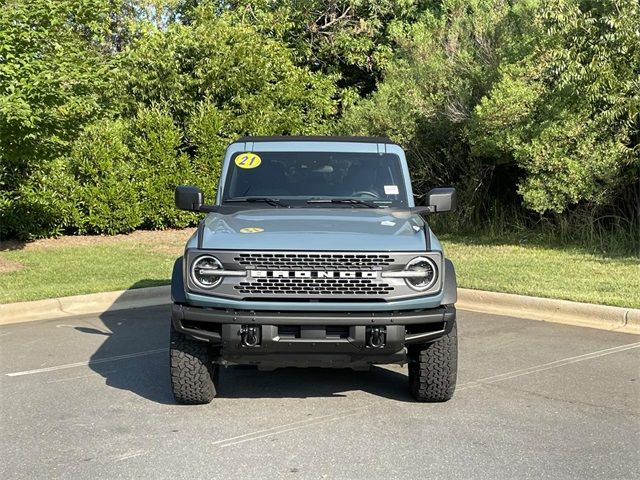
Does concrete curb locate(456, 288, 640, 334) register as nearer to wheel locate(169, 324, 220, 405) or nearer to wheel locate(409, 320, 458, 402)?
wheel locate(409, 320, 458, 402)

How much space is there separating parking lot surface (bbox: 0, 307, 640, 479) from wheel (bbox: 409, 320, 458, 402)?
0.44 ft

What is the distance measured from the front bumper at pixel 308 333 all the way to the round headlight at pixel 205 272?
17 centimetres

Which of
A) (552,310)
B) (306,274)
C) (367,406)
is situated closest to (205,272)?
(306,274)

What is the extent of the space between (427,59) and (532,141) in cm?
512

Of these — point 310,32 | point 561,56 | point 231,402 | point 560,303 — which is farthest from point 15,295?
point 310,32

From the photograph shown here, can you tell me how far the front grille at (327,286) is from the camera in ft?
16.4

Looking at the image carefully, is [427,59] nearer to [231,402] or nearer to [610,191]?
[610,191]

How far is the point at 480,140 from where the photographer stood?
50.0ft

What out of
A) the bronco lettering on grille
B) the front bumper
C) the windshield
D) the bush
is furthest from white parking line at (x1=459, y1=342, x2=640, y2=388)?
the bush

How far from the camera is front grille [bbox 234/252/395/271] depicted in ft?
16.5

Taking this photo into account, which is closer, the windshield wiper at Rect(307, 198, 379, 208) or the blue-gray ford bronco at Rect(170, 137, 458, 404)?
the blue-gray ford bronco at Rect(170, 137, 458, 404)

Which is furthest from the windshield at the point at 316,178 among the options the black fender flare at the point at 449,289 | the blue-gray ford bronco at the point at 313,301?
the black fender flare at the point at 449,289

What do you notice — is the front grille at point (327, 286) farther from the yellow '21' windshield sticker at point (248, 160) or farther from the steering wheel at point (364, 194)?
the yellow '21' windshield sticker at point (248, 160)

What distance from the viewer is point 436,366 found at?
5398 millimetres
